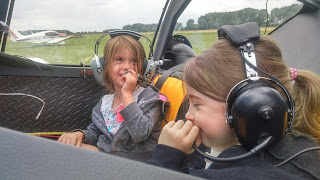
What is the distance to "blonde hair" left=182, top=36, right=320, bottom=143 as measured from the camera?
0.91 m

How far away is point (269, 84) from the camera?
80 centimetres

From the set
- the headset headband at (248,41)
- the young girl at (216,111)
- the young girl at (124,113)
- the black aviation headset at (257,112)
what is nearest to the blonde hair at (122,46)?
the young girl at (124,113)

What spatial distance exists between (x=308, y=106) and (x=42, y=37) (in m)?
1.84

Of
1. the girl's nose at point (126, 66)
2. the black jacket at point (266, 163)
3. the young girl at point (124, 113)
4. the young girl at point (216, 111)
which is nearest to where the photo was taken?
the black jacket at point (266, 163)

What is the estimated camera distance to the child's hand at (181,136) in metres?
0.93

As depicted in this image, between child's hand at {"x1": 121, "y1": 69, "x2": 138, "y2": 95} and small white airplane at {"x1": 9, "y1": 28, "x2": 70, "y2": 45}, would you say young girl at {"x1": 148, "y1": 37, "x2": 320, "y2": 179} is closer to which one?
child's hand at {"x1": 121, "y1": 69, "x2": 138, "y2": 95}

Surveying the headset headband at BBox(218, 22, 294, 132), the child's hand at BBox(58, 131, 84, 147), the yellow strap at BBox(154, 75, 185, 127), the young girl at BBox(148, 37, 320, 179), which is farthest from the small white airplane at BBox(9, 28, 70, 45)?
the headset headband at BBox(218, 22, 294, 132)

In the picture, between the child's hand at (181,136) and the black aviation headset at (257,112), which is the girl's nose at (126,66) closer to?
the child's hand at (181,136)

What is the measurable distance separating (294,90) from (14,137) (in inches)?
34.5

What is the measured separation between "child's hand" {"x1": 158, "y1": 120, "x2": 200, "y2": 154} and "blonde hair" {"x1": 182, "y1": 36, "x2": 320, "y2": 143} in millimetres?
122

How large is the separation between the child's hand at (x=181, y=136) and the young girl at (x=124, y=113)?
24.4 inches

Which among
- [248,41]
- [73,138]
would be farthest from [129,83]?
[248,41]

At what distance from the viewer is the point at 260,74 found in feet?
2.86

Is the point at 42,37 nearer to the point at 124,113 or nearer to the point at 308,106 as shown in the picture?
the point at 124,113
